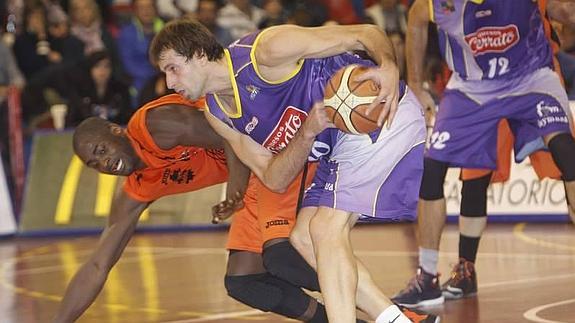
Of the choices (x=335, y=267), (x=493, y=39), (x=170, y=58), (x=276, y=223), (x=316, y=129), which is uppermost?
(x=493, y=39)

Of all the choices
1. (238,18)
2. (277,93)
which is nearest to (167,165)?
(277,93)

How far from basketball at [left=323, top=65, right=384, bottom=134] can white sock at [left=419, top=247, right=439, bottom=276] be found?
2.56 m

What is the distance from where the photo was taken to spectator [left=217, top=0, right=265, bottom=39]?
1595 cm

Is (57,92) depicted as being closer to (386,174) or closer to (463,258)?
(463,258)

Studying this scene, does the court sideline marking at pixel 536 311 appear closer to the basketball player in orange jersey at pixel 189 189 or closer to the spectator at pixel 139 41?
the basketball player in orange jersey at pixel 189 189

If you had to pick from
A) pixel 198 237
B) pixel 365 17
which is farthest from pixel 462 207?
pixel 365 17

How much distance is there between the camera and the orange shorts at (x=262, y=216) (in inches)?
259

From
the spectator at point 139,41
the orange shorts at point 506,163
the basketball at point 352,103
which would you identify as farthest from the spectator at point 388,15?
the basketball at point 352,103

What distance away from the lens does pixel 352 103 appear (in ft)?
18.9

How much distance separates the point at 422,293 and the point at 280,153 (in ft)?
7.79

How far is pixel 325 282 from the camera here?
5.79 m

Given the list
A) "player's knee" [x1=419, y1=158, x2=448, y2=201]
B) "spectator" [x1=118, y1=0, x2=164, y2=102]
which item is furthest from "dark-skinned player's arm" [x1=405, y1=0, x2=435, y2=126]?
"spectator" [x1=118, y1=0, x2=164, y2=102]

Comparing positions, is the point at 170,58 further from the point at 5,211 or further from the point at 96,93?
the point at 96,93

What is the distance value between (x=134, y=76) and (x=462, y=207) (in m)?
8.04
